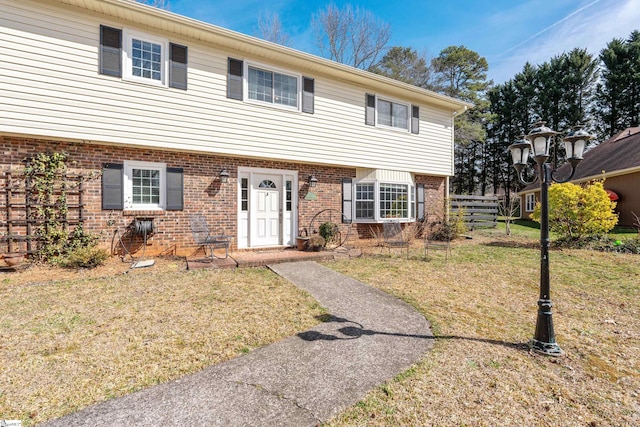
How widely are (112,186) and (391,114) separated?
8252 mm

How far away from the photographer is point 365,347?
10.0 feet

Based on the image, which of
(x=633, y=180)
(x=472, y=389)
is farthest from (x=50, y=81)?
(x=633, y=180)

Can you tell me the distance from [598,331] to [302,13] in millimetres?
18965

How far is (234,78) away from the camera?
7.42 m

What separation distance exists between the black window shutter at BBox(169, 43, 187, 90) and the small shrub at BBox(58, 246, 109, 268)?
3889mm

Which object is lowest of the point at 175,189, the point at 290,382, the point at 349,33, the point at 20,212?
the point at 290,382

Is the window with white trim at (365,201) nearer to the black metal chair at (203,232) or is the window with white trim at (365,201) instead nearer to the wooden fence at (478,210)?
the black metal chair at (203,232)

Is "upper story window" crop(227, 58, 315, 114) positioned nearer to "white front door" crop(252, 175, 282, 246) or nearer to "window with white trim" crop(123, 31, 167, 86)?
"window with white trim" crop(123, 31, 167, 86)

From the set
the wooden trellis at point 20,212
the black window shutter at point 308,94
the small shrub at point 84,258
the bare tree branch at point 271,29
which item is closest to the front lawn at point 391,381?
the small shrub at point 84,258

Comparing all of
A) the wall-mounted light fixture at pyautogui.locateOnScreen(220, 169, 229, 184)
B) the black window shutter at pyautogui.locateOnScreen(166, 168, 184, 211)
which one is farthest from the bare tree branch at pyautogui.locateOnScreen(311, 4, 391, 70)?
the black window shutter at pyautogui.locateOnScreen(166, 168, 184, 211)

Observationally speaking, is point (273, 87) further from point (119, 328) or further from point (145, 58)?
point (119, 328)

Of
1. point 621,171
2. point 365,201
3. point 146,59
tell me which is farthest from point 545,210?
point 621,171

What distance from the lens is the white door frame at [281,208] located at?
26.0 ft

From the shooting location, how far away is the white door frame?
7911mm
